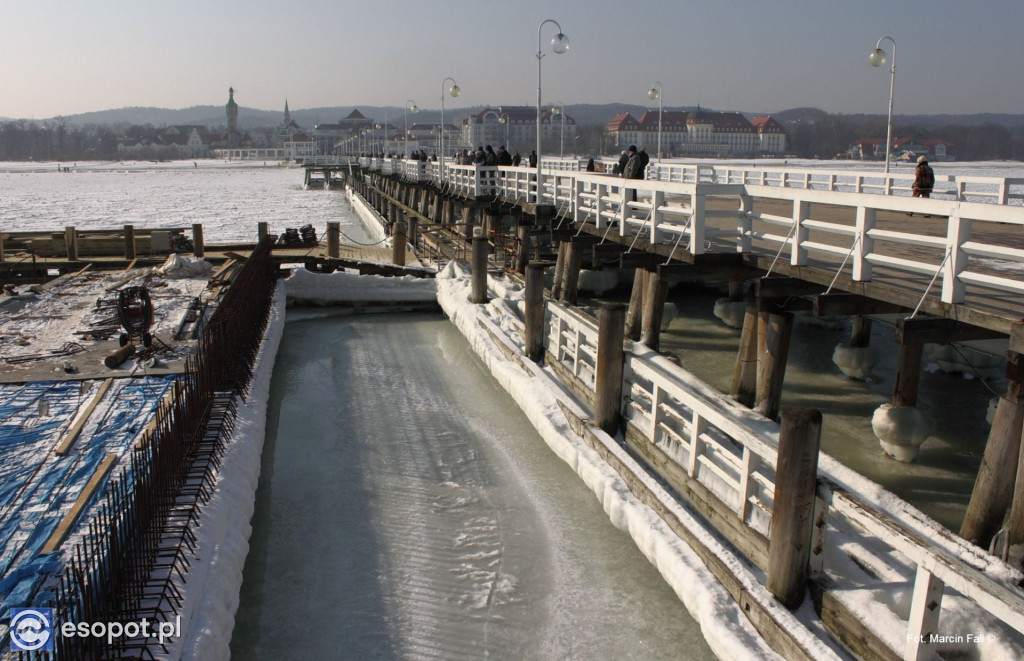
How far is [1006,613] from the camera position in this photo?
4086 mm

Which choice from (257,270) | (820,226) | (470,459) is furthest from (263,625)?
(257,270)

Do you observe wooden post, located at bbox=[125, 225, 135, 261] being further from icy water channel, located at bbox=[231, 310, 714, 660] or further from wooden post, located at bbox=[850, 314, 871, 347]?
wooden post, located at bbox=[850, 314, 871, 347]

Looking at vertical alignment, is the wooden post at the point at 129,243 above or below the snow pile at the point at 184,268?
above

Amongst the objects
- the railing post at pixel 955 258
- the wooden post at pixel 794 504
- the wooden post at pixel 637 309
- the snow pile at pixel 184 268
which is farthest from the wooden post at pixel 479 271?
the wooden post at pixel 794 504

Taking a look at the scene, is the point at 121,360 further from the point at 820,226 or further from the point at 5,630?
the point at 820,226

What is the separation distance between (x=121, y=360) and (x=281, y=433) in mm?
2413

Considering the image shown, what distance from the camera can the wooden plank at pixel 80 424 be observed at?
818 centimetres

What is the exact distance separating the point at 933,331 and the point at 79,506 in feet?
25.6

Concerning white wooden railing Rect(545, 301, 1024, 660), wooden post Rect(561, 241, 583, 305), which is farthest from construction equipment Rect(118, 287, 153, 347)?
wooden post Rect(561, 241, 583, 305)

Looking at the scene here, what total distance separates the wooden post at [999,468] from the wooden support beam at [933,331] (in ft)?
3.00

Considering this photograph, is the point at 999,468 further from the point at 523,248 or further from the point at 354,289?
the point at 354,289

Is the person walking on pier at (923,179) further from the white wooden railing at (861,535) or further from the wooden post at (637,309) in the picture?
the white wooden railing at (861,535)
